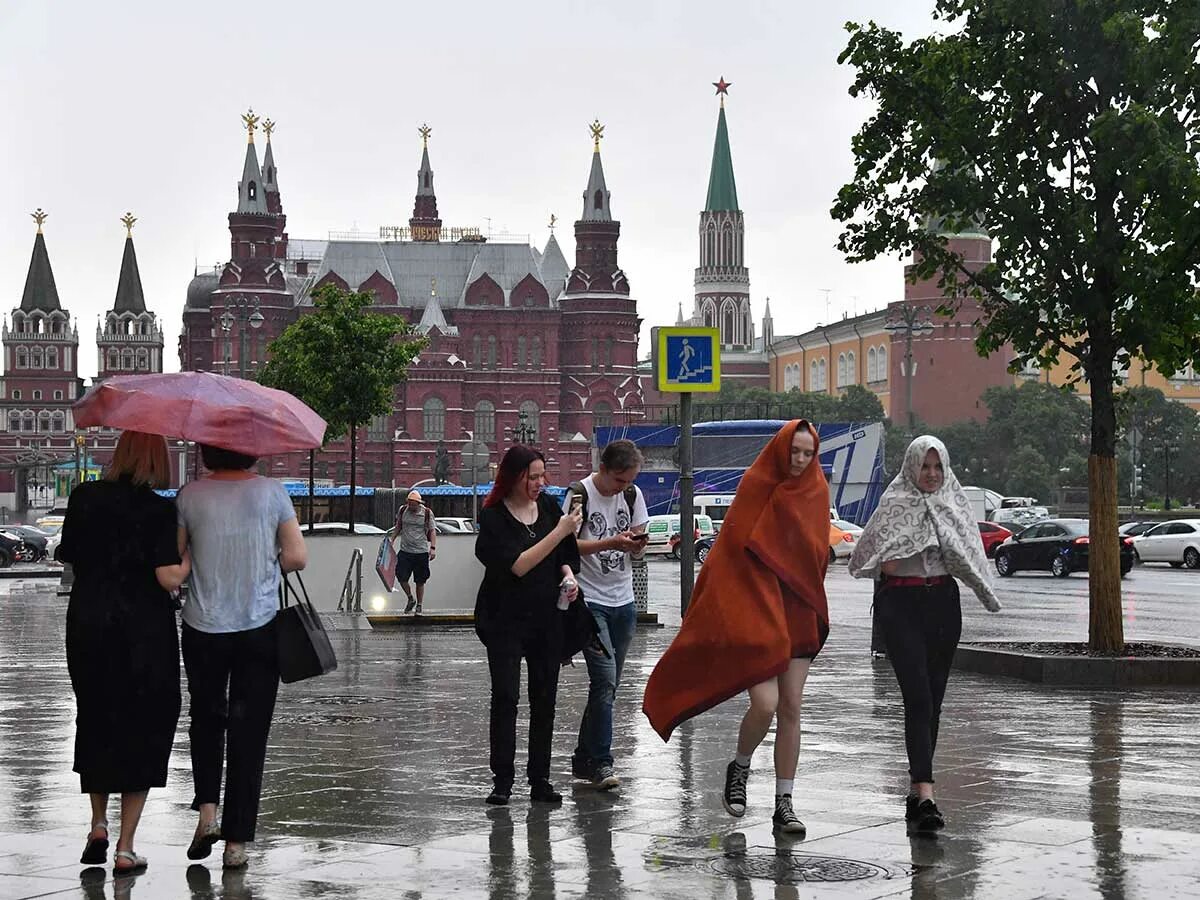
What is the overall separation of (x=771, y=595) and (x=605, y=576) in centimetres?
147

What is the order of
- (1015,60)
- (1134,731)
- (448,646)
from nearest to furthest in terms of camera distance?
(1134,731) < (1015,60) < (448,646)

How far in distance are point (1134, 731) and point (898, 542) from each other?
3.91 metres

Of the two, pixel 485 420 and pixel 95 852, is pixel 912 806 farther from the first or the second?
pixel 485 420

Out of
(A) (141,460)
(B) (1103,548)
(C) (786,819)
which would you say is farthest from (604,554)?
(B) (1103,548)

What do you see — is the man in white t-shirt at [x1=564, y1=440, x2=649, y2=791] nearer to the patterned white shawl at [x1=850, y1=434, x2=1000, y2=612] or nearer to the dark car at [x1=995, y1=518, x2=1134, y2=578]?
the patterned white shawl at [x1=850, y1=434, x2=1000, y2=612]

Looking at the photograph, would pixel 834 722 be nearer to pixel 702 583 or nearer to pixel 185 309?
pixel 702 583

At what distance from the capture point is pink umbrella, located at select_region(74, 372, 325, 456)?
25.2 feet

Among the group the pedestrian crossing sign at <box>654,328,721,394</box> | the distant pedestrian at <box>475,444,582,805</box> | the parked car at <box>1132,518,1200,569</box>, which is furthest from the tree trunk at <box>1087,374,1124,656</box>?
the parked car at <box>1132,518,1200,569</box>

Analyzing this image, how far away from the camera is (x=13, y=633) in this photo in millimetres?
23141

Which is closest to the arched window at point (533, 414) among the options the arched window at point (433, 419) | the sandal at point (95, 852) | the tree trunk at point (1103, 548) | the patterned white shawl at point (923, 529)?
the arched window at point (433, 419)

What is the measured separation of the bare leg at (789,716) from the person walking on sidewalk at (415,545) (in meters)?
16.8

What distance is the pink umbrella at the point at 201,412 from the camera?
7672mm

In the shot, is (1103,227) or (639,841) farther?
(1103,227)

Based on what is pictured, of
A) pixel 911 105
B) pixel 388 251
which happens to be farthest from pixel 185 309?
pixel 911 105
